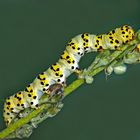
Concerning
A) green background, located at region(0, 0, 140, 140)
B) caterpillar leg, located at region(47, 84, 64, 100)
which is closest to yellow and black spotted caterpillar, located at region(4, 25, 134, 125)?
caterpillar leg, located at region(47, 84, 64, 100)

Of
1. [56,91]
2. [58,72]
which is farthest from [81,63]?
[56,91]

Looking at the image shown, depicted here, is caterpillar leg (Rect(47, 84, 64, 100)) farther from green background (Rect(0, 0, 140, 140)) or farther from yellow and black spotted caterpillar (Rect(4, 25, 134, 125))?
green background (Rect(0, 0, 140, 140))

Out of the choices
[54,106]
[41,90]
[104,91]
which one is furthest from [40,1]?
[54,106]

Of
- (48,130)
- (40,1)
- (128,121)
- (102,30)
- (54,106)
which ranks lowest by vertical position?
(54,106)

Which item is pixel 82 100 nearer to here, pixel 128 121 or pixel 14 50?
pixel 128 121

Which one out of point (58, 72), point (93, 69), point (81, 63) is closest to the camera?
point (93, 69)

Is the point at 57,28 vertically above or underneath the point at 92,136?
above

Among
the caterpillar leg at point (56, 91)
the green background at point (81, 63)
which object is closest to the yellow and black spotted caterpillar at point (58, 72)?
the caterpillar leg at point (56, 91)

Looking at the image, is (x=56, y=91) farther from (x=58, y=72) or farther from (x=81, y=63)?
(x=81, y=63)
